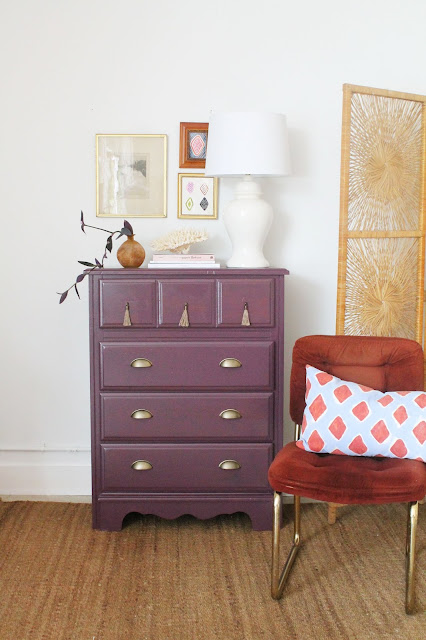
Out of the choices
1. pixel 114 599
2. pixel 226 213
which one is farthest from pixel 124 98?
pixel 114 599

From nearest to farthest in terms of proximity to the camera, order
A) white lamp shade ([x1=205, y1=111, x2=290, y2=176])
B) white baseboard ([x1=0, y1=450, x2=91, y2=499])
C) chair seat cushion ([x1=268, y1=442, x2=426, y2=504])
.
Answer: chair seat cushion ([x1=268, y1=442, x2=426, y2=504]) < white lamp shade ([x1=205, y1=111, x2=290, y2=176]) < white baseboard ([x1=0, y1=450, x2=91, y2=499])

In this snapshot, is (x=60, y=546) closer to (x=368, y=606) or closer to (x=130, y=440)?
(x=130, y=440)

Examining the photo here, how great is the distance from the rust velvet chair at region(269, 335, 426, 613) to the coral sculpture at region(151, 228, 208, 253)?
0.68 metres

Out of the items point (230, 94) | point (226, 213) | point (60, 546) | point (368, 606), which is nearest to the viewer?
point (368, 606)

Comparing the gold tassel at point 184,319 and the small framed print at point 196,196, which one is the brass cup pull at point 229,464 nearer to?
the gold tassel at point 184,319

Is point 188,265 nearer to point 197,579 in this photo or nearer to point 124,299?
point 124,299

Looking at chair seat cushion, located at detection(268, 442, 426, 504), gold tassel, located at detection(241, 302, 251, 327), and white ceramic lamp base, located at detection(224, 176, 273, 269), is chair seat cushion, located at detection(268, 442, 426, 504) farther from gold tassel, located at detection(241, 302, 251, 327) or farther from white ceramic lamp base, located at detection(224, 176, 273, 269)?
white ceramic lamp base, located at detection(224, 176, 273, 269)

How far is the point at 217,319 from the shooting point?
3121 mm

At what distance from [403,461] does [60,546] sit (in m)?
1.43

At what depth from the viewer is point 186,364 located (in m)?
3.14

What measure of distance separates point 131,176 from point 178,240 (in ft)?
1.61

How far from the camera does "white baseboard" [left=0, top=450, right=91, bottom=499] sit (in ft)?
12.0

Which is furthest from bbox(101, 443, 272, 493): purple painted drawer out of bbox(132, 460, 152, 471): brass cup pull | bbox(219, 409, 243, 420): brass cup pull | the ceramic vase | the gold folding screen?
the ceramic vase

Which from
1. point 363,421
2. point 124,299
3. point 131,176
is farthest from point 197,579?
point 131,176
